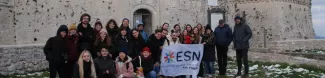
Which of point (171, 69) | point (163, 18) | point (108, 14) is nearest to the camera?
point (171, 69)

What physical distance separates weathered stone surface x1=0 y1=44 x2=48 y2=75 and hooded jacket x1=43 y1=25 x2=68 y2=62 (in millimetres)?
4299

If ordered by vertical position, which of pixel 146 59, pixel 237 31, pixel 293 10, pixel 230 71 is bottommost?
pixel 230 71

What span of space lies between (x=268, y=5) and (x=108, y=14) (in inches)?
519

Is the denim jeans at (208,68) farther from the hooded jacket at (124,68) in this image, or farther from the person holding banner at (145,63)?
the hooded jacket at (124,68)

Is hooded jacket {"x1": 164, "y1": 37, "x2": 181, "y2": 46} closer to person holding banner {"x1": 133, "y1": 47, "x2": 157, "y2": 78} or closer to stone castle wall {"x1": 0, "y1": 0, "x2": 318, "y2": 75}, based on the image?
person holding banner {"x1": 133, "y1": 47, "x2": 157, "y2": 78}

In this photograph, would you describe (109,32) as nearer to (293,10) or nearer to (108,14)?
(108,14)

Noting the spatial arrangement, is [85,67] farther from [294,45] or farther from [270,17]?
[270,17]

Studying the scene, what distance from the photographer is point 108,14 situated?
16781mm

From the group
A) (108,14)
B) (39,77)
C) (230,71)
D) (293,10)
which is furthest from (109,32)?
(293,10)

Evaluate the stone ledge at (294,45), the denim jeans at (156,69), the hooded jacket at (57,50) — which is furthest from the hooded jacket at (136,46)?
the stone ledge at (294,45)

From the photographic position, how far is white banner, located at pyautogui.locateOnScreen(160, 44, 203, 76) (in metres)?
7.96

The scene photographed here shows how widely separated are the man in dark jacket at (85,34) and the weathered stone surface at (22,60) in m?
4.29

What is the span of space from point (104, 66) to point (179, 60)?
2.12 meters

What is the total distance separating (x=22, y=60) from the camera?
10.8 meters
